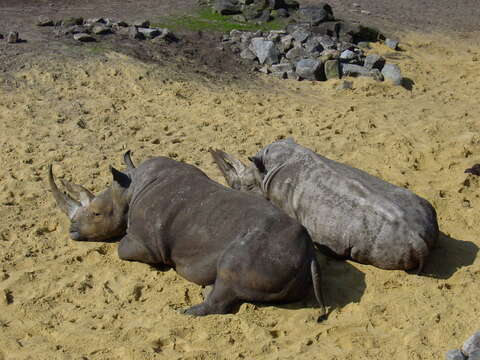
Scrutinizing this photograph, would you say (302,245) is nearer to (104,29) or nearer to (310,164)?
(310,164)

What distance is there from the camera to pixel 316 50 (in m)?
13.4

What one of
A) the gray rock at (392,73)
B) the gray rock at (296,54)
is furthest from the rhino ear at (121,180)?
the gray rock at (392,73)

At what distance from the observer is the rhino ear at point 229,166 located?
8.38 meters

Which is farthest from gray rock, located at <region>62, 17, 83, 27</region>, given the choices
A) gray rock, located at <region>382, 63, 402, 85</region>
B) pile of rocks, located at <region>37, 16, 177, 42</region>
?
gray rock, located at <region>382, 63, 402, 85</region>

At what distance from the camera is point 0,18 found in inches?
550

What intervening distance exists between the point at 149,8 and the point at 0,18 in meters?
3.75

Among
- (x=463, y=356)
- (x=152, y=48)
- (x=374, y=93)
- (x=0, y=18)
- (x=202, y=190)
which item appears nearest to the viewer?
(x=463, y=356)

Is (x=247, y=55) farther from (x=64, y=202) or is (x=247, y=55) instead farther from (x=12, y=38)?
(x=64, y=202)

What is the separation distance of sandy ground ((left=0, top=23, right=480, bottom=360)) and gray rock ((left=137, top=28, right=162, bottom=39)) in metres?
1.46

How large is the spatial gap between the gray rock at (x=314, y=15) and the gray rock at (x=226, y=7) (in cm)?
157

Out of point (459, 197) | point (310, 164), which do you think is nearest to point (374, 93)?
point (459, 197)

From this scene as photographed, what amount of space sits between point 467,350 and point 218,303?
225 centimetres

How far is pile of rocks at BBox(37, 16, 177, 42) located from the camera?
13.0 meters

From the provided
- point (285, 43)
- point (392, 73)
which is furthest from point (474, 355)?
point (285, 43)
